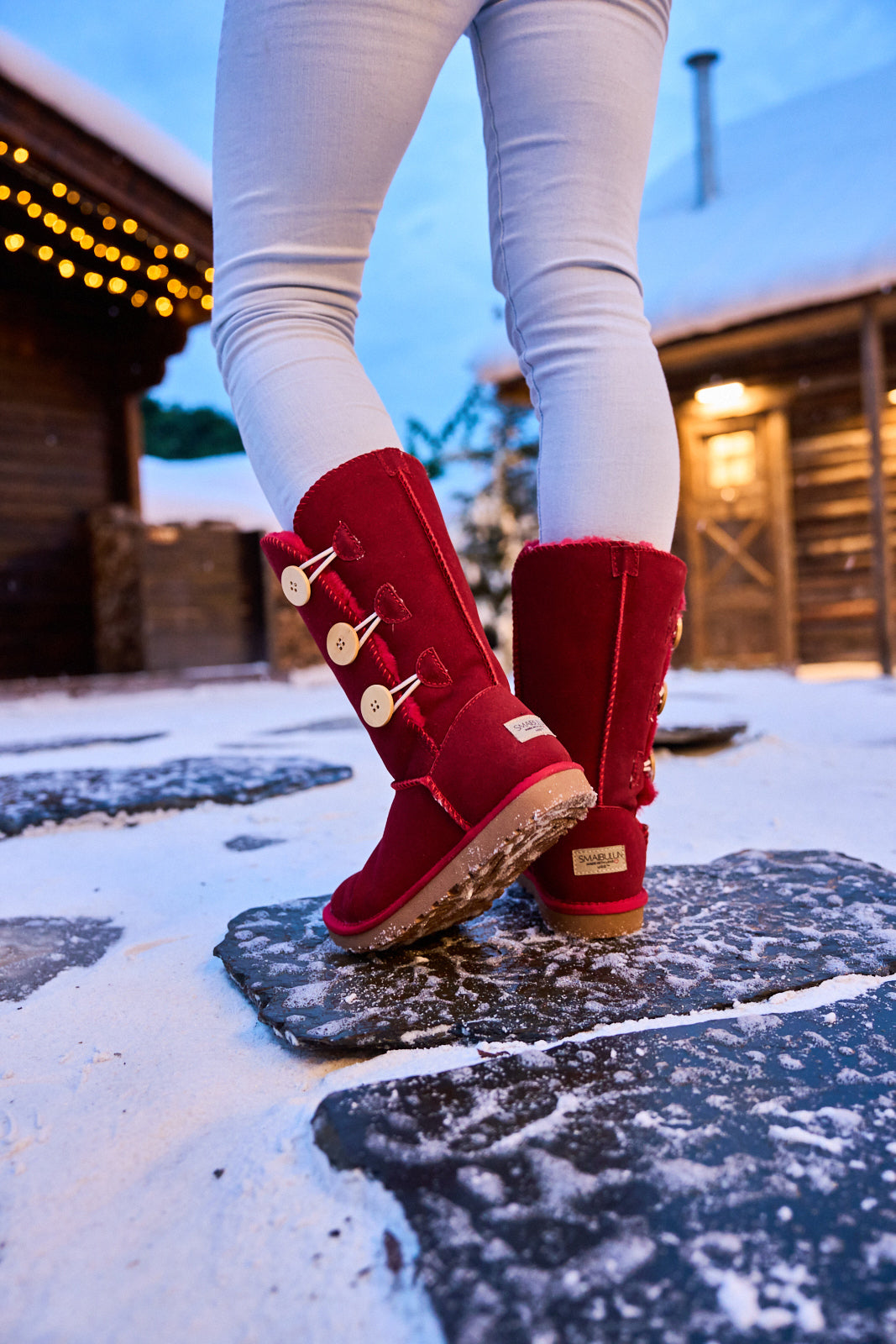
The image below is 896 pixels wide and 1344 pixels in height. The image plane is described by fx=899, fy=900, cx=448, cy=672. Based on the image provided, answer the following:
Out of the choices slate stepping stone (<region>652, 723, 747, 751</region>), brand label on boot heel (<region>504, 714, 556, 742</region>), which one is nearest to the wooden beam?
slate stepping stone (<region>652, 723, 747, 751</region>)

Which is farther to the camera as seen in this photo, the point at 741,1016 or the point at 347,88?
the point at 347,88

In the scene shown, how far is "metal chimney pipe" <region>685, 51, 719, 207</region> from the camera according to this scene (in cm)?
784

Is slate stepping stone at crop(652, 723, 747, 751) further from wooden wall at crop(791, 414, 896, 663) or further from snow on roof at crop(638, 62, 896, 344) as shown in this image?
wooden wall at crop(791, 414, 896, 663)

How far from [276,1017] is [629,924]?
0.33 meters

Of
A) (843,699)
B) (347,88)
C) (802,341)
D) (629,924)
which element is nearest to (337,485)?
(347,88)

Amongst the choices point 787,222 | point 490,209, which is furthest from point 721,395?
point 490,209

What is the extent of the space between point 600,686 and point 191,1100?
453 mm

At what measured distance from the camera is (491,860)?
68cm

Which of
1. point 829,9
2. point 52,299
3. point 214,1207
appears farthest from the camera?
point 829,9

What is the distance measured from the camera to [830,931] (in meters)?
0.79

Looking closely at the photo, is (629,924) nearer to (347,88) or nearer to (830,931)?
(830,931)

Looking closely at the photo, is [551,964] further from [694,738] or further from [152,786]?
[694,738]

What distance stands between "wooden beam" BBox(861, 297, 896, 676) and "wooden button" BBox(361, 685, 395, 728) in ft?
17.5

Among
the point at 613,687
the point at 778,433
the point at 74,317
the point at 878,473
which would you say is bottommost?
the point at 613,687
